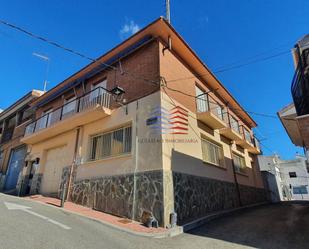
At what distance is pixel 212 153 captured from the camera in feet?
37.6

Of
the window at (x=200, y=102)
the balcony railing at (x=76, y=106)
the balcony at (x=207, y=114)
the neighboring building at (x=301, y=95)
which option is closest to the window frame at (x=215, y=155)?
the balcony at (x=207, y=114)

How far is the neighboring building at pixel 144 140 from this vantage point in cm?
→ 765

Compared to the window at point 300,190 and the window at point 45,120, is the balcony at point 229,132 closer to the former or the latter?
the window at point 45,120

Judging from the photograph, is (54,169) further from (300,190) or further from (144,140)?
(300,190)

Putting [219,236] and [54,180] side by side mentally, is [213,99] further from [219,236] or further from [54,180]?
[54,180]

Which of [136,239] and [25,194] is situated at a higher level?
[25,194]

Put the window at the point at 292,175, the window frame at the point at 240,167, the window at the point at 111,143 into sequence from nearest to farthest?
1. the window at the point at 111,143
2. the window frame at the point at 240,167
3. the window at the point at 292,175

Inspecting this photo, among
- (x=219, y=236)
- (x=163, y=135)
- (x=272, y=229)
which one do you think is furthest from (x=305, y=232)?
(x=163, y=135)

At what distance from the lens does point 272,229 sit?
20.7ft

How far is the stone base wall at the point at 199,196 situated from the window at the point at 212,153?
42.4 inches

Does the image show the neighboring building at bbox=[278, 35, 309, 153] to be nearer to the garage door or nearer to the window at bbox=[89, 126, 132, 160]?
the window at bbox=[89, 126, 132, 160]

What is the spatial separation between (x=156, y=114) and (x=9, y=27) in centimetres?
510

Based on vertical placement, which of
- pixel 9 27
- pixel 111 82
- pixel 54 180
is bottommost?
pixel 54 180

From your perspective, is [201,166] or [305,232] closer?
[305,232]
